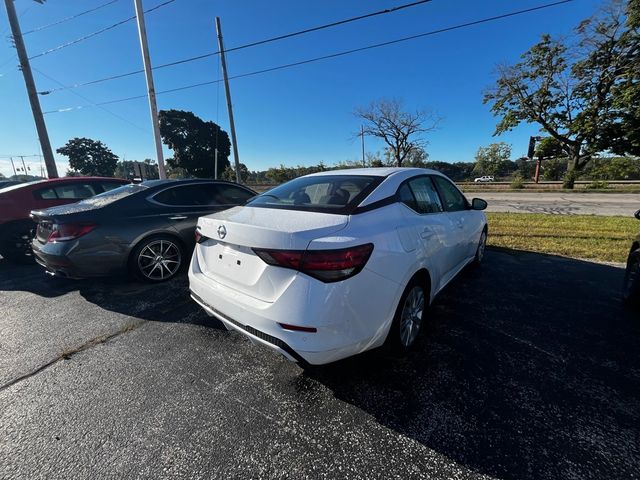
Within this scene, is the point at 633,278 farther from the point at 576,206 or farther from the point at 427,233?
the point at 576,206

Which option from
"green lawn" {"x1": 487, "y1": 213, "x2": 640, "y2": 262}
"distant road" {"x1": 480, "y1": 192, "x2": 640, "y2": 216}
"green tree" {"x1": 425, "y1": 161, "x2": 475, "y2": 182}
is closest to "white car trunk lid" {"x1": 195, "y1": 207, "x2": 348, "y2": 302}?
"green lawn" {"x1": 487, "y1": 213, "x2": 640, "y2": 262}

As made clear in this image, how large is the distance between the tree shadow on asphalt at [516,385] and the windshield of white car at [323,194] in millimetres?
1334

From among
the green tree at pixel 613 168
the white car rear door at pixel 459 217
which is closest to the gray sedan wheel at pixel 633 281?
the white car rear door at pixel 459 217

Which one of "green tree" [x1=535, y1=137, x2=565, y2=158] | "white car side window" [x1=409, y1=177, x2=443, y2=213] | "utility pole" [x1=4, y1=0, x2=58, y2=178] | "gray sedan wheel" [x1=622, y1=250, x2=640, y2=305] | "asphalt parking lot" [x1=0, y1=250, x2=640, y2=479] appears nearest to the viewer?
"asphalt parking lot" [x1=0, y1=250, x2=640, y2=479]

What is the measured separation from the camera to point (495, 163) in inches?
2286

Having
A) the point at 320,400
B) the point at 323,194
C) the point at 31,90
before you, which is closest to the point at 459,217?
the point at 323,194

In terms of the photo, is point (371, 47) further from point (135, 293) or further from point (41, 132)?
point (41, 132)

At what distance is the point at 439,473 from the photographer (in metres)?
1.53

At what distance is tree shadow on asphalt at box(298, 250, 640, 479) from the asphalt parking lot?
0.03 ft

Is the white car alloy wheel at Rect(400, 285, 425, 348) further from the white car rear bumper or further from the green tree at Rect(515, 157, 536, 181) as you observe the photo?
the green tree at Rect(515, 157, 536, 181)

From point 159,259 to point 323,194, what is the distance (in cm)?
294

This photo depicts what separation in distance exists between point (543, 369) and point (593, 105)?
31676 millimetres

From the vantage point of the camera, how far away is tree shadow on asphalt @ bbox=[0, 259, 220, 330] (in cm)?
328

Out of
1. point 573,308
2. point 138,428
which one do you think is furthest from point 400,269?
point 573,308
